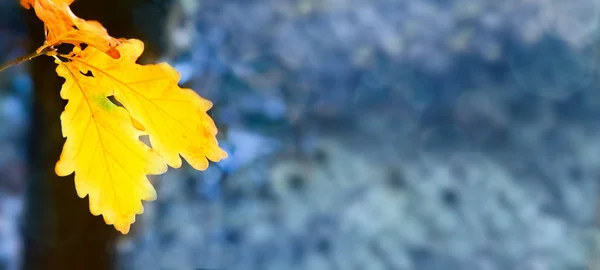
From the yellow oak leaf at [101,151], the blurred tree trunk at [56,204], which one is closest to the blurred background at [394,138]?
the blurred tree trunk at [56,204]

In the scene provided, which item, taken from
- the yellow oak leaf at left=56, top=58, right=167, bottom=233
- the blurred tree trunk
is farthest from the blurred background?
the yellow oak leaf at left=56, top=58, right=167, bottom=233

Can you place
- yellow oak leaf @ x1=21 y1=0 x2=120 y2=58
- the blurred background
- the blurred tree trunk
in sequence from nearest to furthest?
yellow oak leaf @ x1=21 y1=0 x2=120 y2=58
the blurred tree trunk
the blurred background

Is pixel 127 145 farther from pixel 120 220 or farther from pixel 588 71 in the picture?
pixel 588 71

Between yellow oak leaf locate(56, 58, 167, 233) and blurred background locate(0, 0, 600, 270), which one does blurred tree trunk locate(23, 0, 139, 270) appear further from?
yellow oak leaf locate(56, 58, 167, 233)

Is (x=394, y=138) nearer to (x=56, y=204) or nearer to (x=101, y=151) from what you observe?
(x=56, y=204)

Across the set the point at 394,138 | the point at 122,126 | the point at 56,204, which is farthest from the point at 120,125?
the point at 394,138

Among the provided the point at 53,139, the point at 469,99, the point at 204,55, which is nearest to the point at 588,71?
the point at 469,99

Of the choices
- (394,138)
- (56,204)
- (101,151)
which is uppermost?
(394,138)
